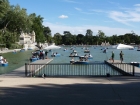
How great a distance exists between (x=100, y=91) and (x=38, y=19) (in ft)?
405

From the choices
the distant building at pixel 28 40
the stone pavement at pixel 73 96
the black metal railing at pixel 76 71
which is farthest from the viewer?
the distant building at pixel 28 40

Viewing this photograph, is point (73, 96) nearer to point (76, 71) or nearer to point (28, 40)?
point (76, 71)

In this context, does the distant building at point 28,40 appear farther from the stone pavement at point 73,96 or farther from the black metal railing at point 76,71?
the stone pavement at point 73,96

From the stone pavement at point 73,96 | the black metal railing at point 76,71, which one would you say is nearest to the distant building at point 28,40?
the black metal railing at point 76,71

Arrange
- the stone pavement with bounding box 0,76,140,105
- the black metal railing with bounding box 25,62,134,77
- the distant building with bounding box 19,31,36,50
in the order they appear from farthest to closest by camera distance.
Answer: the distant building with bounding box 19,31,36,50 < the black metal railing with bounding box 25,62,134,77 < the stone pavement with bounding box 0,76,140,105

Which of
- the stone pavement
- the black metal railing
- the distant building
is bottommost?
the black metal railing

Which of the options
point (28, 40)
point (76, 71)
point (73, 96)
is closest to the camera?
point (73, 96)

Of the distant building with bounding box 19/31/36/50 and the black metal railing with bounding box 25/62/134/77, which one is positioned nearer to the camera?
the black metal railing with bounding box 25/62/134/77

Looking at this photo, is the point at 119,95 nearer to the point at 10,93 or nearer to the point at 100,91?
the point at 100,91

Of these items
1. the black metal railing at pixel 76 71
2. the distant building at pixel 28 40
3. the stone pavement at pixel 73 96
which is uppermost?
the distant building at pixel 28 40

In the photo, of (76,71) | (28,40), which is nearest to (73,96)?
(76,71)

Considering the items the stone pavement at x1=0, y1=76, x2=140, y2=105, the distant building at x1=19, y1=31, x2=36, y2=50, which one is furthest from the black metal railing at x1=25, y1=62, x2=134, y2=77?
the distant building at x1=19, y1=31, x2=36, y2=50

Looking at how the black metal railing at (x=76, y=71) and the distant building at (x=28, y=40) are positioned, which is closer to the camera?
the black metal railing at (x=76, y=71)

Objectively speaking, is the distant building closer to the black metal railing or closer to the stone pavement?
the black metal railing
